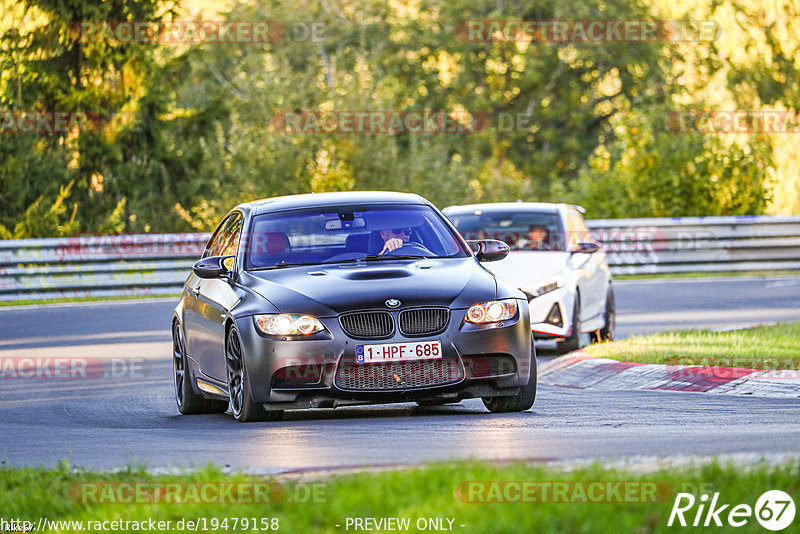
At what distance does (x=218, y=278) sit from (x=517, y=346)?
8.16 ft

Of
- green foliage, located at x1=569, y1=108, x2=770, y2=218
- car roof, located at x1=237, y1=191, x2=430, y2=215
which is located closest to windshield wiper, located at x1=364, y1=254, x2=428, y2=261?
car roof, located at x1=237, y1=191, x2=430, y2=215

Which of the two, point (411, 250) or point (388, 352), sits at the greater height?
point (411, 250)

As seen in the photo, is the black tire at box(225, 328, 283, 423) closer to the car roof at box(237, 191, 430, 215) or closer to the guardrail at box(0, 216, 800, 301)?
the car roof at box(237, 191, 430, 215)

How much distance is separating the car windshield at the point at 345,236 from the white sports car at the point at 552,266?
15.0 feet

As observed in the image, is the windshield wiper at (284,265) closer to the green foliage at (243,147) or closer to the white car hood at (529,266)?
the white car hood at (529,266)

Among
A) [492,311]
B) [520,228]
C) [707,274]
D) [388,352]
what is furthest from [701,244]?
[388,352]

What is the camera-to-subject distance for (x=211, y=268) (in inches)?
439

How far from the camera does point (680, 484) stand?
610 centimetres

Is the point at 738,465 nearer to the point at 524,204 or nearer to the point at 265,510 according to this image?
the point at 265,510

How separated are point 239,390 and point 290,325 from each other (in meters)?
0.84

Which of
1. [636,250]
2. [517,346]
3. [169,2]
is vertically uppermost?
[169,2]

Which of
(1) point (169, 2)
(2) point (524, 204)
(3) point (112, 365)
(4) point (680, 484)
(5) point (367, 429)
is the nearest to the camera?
(4) point (680, 484)

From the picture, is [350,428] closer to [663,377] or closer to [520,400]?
[520,400]

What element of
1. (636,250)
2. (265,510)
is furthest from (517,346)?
(636,250)
